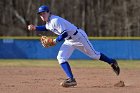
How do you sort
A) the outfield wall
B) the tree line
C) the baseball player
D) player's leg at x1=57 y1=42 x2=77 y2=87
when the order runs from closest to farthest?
the baseball player → player's leg at x1=57 y1=42 x2=77 y2=87 → the outfield wall → the tree line

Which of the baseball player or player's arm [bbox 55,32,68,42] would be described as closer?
player's arm [bbox 55,32,68,42]

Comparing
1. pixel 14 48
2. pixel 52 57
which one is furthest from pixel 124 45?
pixel 14 48

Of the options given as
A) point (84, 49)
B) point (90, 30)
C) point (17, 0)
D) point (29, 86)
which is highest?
point (84, 49)

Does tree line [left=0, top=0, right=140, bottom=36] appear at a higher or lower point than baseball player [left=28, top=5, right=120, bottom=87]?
lower

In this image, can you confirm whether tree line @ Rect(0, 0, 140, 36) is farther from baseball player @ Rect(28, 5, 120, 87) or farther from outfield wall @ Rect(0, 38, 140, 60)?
baseball player @ Rect(28, 5, 120, 87)

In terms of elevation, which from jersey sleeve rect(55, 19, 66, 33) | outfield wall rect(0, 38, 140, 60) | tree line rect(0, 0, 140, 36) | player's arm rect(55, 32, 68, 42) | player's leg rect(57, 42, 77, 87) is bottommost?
tree line rect(0, 0, 140, 36)

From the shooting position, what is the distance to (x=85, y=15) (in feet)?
133

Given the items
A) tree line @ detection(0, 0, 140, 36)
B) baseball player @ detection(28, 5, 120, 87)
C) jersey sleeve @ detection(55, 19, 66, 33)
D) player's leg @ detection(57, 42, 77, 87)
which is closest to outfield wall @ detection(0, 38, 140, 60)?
tree line @ detection(0, 0, 140, 36)

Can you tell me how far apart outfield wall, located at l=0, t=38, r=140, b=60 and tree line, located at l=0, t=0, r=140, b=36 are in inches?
510

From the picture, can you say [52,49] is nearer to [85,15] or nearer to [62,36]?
[62,36]

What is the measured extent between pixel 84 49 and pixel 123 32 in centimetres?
2886

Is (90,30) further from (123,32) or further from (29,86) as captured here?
(29,86)

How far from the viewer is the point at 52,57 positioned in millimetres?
23781

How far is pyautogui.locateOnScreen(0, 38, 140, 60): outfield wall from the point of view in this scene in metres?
23.4
